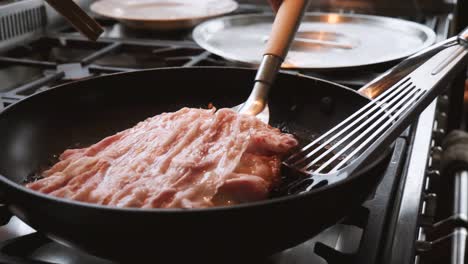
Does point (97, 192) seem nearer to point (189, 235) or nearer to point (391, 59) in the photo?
point (189, 235)

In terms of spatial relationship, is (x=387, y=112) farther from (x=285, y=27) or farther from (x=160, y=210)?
(x=160, y=210)

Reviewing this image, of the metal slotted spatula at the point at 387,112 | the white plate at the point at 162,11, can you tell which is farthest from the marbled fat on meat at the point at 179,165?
the white plate at the point at 162,11

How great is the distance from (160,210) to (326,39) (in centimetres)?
112

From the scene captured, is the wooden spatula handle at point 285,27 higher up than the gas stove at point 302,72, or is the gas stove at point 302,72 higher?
the wooden spatula handle at point 285,27

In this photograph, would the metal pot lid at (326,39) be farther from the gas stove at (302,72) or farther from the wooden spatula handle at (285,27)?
the wooden spatula handle at (285,27)

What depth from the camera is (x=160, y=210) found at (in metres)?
0.49

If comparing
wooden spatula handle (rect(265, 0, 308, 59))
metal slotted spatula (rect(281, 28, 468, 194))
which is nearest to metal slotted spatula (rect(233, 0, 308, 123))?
wooden spatula handle (rect(265, 0, 308, 59))

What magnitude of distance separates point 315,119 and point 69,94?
462 mm

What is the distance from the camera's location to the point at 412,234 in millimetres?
704

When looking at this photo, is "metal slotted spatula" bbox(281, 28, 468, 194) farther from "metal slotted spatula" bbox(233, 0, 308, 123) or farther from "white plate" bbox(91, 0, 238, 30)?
"white plate" bbox(91, 0, 238, 30)

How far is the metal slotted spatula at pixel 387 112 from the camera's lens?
64 cm

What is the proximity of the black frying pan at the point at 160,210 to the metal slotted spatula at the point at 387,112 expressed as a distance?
0.05 m

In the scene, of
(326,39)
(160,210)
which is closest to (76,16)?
(160,210)

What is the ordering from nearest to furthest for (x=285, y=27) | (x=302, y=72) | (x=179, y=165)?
(x=179, y=165) → (x=285, y=27) → (x=302, y=72)
